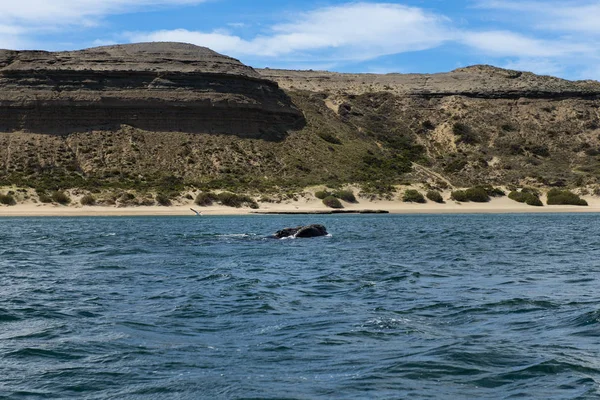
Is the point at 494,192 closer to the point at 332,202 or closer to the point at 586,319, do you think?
the point at 332,202

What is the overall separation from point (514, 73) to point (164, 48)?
57.7 m

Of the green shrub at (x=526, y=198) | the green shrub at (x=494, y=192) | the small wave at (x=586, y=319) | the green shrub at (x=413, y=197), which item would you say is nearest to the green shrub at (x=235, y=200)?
the green shrub at (x=413, y=197)

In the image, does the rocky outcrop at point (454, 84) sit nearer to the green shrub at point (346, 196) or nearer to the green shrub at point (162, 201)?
the green shrub at point (346, 196)

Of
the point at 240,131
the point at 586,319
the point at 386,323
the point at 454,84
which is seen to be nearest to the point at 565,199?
the point at 240,131

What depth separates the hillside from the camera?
8394 cm

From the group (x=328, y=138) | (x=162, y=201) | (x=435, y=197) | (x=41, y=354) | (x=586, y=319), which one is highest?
(x=328, y=138)

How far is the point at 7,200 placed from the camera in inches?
2702

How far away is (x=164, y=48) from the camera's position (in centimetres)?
10688

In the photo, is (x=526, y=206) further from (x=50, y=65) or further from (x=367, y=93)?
(x=50, y=65)

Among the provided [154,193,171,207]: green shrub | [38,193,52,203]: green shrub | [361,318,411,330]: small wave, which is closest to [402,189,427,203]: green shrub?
[154,193,171,207]: green shrub

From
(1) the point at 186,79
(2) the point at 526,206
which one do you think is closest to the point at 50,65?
(1) the point at 186,79

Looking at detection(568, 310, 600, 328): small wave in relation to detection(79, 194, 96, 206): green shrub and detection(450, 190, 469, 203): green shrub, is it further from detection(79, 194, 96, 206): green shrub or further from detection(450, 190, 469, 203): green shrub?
detection(450, 190, 469, 203): green shrub

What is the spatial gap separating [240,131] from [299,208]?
84.1 feet

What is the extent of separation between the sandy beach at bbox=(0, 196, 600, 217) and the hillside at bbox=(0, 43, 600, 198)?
201 inches
